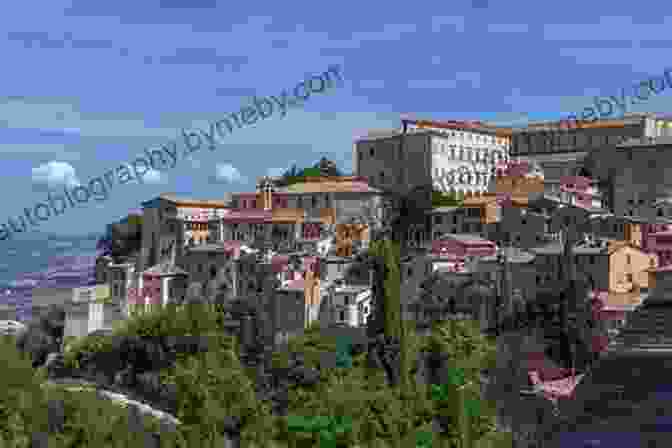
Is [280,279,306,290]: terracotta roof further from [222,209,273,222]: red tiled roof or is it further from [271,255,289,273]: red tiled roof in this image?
[222,209,273,222]: red tiled roof

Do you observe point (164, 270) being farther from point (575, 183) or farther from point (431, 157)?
point (575, 183)

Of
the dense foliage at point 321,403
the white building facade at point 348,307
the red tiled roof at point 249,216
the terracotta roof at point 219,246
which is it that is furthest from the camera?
the red tiled roof at point 249,216

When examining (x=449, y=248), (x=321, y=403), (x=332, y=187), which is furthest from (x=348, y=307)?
(x=321, y=403)

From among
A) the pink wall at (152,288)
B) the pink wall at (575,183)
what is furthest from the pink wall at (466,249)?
the pink wall at (152,288)

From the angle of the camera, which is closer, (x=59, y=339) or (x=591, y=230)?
Result: (x=591, y=230)

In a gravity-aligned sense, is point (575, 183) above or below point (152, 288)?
above

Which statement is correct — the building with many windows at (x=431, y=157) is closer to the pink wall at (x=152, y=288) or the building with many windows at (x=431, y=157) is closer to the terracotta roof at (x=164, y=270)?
the terracotta roof at (x=164, y=270)

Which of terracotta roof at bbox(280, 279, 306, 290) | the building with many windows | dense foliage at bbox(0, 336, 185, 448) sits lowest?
dense foliage at bbox(0, 336, 185, 448)

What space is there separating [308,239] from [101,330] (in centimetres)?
1000

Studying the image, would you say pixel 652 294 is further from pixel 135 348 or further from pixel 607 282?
pixel 135 348

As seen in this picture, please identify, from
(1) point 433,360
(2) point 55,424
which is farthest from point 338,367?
(2) point 55,424

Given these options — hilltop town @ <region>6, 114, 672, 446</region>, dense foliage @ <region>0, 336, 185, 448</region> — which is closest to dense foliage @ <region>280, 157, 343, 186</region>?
hilltop town @ <region>6, 114, 672, 446</region>

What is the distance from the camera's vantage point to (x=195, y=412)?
2056cm

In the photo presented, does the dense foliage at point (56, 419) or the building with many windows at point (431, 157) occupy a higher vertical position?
the building with many windows at point (431, 157)
